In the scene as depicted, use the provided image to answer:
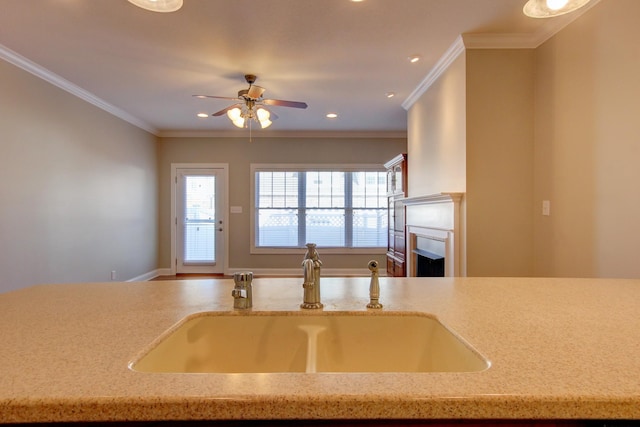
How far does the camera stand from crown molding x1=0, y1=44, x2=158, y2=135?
309cm

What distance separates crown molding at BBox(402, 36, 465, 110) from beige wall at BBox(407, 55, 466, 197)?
0.15 feet

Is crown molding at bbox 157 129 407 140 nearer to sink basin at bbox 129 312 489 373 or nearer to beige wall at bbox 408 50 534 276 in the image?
beige wall at bbox 408 50 534 276

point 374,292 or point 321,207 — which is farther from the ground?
point 321,207

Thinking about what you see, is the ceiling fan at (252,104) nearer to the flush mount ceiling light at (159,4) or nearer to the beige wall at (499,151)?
the beige wall at (499,151)

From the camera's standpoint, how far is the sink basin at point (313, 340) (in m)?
0.98

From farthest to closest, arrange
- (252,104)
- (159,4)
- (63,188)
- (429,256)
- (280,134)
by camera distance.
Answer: (280,134) → (63,188) → (252,104) → (429,256) → (159,4)

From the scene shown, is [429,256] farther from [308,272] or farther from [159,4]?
[159,4]

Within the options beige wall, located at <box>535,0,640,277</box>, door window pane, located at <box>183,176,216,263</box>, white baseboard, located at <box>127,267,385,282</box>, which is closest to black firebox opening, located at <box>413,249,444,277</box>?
beige wall, located at <box>535,0,640,277</box>

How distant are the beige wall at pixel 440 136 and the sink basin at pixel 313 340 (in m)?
2.24

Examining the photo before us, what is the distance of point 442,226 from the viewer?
323 centimetres

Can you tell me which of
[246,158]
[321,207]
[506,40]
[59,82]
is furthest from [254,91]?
[321,207]

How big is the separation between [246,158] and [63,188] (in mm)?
2932

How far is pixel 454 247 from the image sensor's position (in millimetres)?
2963

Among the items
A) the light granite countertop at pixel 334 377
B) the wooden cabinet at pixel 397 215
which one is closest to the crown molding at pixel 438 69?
the wooden cabinet at pixel 397 215
